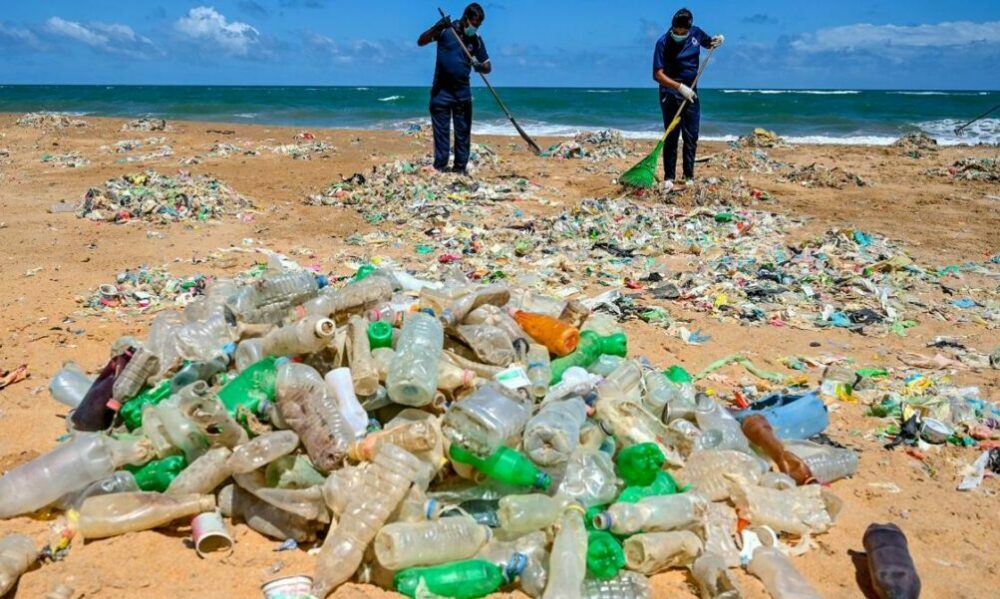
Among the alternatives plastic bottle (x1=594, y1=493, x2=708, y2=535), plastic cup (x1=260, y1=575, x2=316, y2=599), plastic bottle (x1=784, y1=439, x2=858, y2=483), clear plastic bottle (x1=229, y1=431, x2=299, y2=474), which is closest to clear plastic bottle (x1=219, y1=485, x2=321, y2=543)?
clear plastic bottle (x1=229, y1=431, x2=299, y2=474)

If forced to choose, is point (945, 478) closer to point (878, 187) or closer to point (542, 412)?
point (542, 412)

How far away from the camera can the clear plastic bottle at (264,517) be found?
275 cm

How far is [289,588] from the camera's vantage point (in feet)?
8.10

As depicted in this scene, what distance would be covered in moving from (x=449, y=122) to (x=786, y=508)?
26.2 ft

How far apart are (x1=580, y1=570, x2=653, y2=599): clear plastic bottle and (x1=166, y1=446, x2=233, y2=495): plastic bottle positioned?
4.69ft

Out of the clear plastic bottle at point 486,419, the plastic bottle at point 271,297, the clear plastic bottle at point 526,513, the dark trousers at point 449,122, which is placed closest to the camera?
the clear plastic bottle at point 526,513

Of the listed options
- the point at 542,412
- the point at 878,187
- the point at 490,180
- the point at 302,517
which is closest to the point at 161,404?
the point at 302,517

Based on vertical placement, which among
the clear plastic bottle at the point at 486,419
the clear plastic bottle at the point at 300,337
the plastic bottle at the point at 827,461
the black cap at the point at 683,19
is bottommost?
the plastic bottle at the point at 827,461

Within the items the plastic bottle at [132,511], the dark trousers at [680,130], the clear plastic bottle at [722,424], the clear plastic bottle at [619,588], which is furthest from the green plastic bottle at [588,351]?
the dark trousers at [680,130]

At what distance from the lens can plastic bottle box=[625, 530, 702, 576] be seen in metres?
2.65

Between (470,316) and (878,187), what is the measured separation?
9843 mm

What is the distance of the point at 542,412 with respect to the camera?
314 centimetres

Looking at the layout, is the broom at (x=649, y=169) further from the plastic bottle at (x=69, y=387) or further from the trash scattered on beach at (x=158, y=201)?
the plastic bottle at (x=69, y=387)

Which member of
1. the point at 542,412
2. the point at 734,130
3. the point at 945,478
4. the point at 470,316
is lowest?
the point at 945,478
